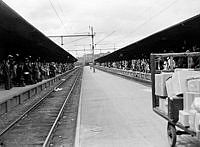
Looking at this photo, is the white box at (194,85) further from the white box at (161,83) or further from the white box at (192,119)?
the white box at (161,83)

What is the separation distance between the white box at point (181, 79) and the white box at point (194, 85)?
0.14 meters

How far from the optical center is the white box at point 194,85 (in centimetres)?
617

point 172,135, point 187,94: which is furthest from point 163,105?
point 187,94

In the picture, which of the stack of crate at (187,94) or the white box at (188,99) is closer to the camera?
the stack of crate at (187,94)

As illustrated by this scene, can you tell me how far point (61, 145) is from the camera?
9039mm

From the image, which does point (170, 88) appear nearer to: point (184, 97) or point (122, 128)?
point (184, 97)

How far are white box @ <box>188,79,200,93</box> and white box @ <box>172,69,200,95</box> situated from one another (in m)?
0.14

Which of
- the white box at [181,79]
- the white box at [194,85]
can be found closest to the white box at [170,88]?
the white box at [181,79]

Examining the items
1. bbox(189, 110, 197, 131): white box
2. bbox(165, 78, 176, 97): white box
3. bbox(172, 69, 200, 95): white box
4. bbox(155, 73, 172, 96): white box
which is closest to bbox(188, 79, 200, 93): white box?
bbox(172, 69, 200, 95): white box

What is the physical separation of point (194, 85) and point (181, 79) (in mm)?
362

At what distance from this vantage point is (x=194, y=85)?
632cm

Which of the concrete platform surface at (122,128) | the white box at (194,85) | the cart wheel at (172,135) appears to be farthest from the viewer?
the concrete platform surface at (122,128)

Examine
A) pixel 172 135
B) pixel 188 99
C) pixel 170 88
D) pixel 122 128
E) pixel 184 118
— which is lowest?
pixel 122 128

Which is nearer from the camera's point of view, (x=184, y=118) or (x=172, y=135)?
(x=184, y=118)
